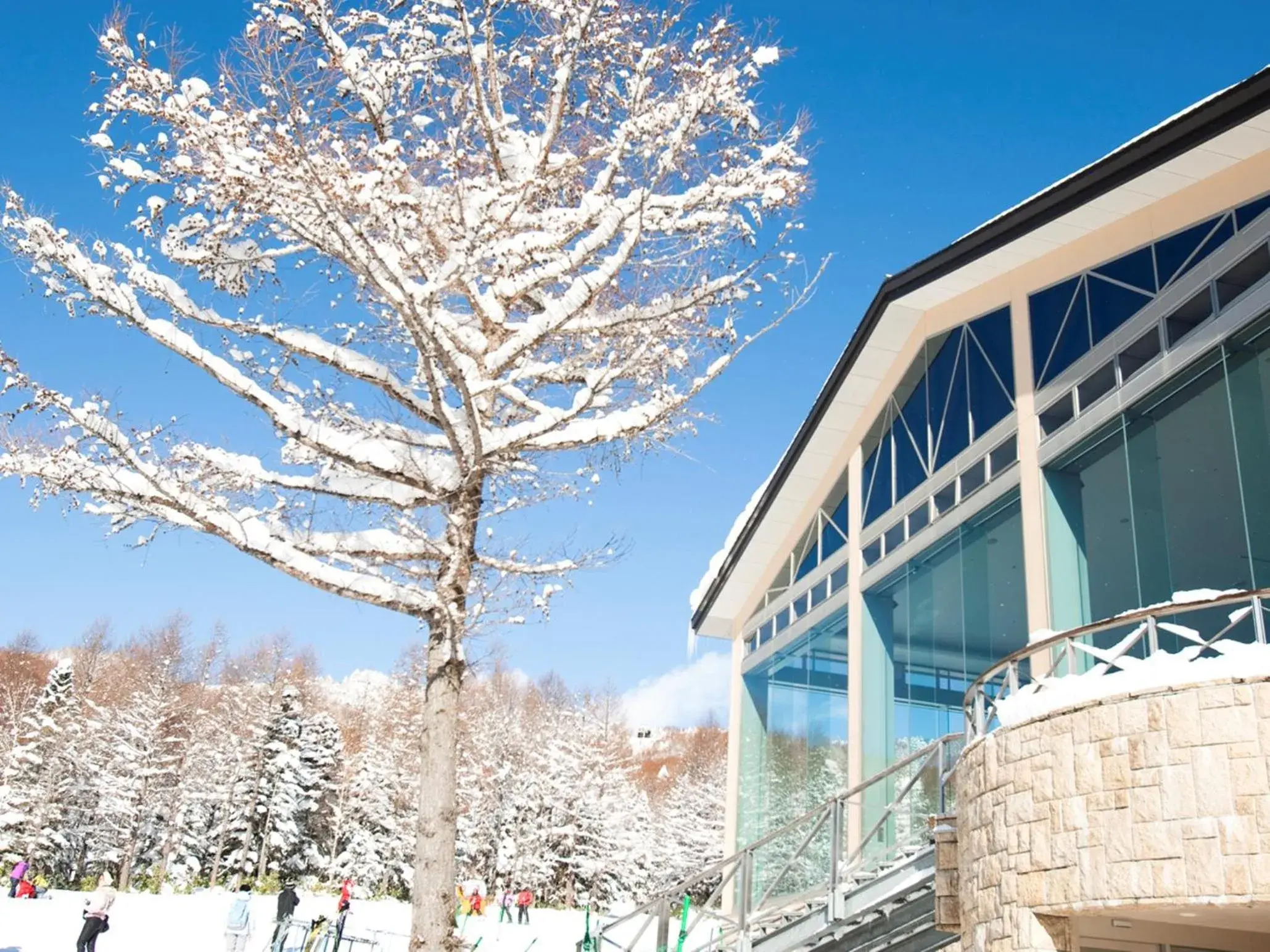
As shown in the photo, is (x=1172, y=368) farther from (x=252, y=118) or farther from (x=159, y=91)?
(x=159, y=91)

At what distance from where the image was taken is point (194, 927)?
1042 inches

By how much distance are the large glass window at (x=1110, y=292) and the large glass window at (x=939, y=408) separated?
2.41 ft

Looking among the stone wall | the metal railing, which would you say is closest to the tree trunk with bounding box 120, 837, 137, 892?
the metal railing

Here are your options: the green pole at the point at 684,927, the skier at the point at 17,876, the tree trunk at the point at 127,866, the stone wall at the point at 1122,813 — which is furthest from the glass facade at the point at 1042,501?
the tree trunk at the point at 127,866

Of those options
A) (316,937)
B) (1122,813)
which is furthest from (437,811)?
(316,937)

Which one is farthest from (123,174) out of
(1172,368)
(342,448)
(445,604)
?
(1172,368)

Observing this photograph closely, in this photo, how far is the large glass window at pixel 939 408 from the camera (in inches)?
615

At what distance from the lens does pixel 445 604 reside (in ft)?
30.8

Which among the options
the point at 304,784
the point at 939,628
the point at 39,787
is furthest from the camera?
the point at 304,784

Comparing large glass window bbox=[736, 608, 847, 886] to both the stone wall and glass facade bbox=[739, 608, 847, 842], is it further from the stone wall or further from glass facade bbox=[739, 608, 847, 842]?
the stone wall

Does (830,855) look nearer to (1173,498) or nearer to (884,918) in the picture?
(884,918)

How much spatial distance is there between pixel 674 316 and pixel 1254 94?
5843 mm

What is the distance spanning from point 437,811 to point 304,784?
5079 centimetres

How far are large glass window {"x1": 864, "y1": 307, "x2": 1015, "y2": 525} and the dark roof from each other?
0.96 meters
